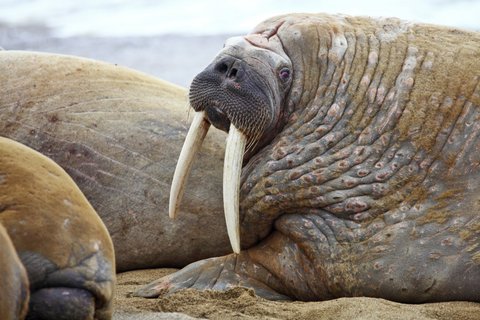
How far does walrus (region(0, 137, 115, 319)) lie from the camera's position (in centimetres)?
371

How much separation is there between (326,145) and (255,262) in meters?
0.65

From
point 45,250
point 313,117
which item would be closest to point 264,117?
point 313,117

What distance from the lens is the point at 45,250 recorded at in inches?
148

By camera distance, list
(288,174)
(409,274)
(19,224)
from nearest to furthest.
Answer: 1. (19,224)
2. (409,274)
3. (288,174)

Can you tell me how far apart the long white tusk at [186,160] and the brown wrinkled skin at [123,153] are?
17.6 inches

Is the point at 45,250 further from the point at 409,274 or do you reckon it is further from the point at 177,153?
the point at 177,153

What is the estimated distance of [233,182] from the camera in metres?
5.51

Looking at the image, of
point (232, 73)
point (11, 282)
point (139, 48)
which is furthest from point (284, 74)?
point (139, 48)

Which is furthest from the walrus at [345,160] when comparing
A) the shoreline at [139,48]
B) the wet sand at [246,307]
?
the shoreline at [139,48]

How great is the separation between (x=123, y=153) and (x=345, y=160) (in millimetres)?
1299

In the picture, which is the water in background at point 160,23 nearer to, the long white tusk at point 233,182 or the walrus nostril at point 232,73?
the walrus nostril at point 232,73

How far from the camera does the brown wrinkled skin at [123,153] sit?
20.2 feet

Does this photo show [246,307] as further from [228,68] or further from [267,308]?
[228,68]

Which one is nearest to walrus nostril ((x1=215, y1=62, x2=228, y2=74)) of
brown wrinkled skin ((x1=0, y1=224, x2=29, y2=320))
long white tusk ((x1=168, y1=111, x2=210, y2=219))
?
long white tusk ((x1=168, y1=111, x2=210, y2=219))
